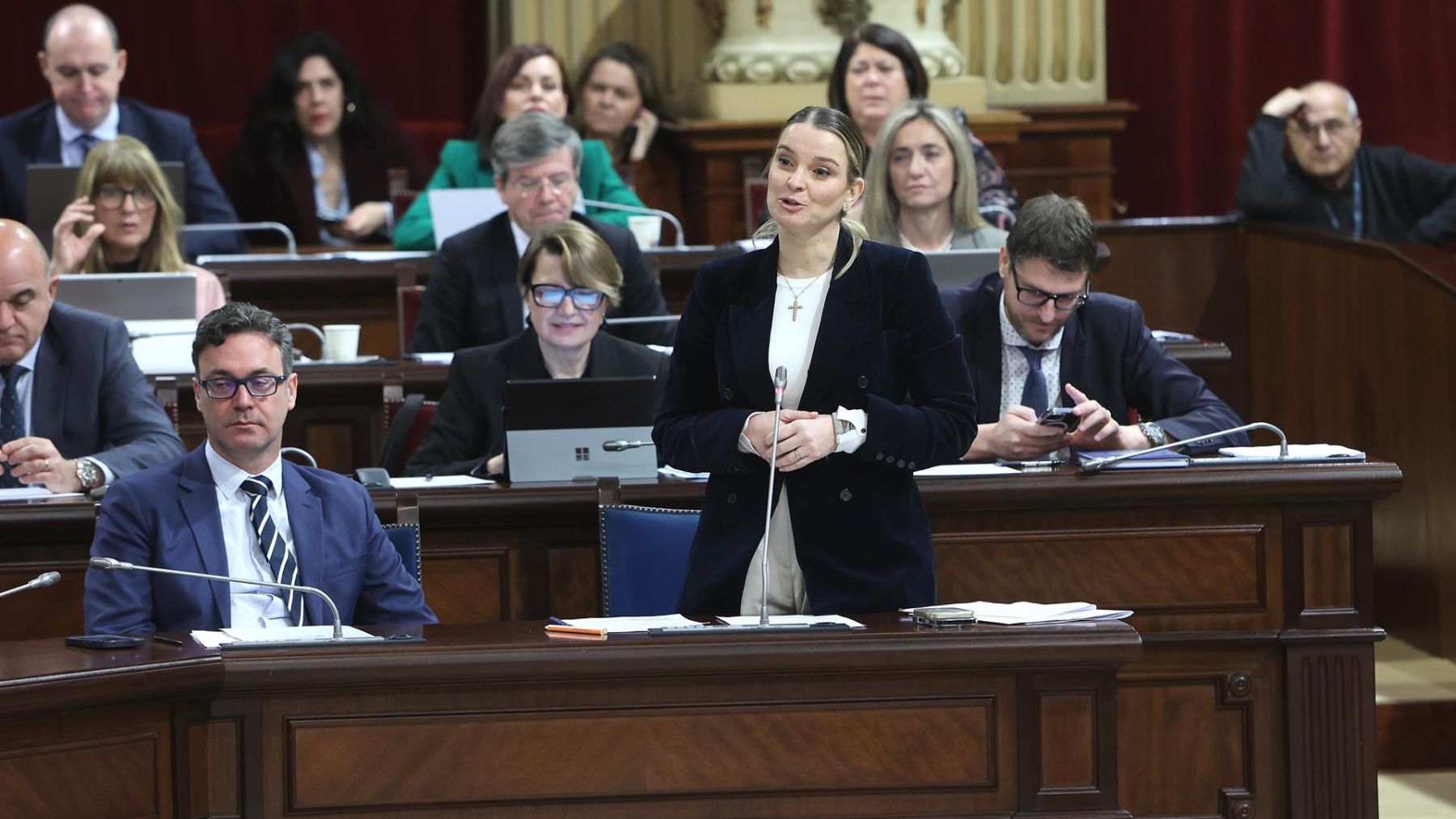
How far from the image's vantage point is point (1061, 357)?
13.8 feet

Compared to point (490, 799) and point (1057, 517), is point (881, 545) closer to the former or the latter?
point (490, 799)

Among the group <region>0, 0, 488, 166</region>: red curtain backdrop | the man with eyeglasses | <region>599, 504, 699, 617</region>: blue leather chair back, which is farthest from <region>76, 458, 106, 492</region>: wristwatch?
<region>0, 0, 488, 166</region>: red curtain backdrop

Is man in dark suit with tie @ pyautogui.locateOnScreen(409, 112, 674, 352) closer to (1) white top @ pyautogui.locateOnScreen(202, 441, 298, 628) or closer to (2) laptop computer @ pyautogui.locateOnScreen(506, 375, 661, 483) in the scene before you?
(2) laptop computer @ pyautogui.locateOnScreen(506, 375, 661, 483)

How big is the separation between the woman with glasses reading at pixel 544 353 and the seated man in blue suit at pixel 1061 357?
2.18 feet

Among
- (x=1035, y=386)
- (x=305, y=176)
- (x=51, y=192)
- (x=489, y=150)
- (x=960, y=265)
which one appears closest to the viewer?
(x=1035, y=386)

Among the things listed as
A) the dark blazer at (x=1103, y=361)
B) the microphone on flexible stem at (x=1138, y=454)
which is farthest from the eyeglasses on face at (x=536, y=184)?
the microphone on flexible stem at (x=1138, y=454)

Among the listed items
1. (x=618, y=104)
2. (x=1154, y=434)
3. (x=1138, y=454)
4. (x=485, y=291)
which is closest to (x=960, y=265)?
(x=1154, y=434)

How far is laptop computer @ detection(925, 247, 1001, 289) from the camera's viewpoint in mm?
4699

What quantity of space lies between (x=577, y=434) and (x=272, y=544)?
87 centimetres

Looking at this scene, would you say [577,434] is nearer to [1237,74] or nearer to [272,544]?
[272,544]

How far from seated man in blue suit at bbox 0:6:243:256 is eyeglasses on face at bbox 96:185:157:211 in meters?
0.98

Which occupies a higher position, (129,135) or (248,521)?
(129,135)

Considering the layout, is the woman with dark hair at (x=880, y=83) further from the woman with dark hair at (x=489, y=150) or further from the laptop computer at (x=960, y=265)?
the laptop computer at (x=960, y=265)

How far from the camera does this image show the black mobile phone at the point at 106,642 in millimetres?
2754
